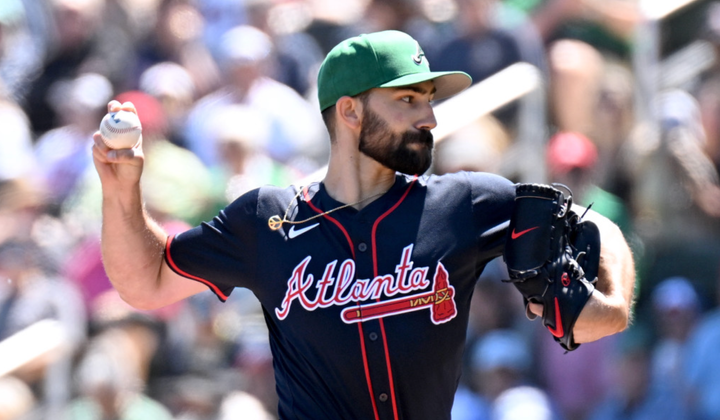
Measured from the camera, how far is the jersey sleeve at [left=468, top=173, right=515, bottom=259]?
124 inches

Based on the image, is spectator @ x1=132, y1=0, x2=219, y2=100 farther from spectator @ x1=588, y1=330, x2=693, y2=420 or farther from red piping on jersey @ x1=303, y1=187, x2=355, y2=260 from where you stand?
red piping on jersey @ x1=303, y1=187, x2=355, y2=260

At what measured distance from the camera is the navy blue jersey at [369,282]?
10.1 ft

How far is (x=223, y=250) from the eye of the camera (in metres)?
3.27

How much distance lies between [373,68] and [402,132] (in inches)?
8.5

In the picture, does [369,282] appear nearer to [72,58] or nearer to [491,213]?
[491,213]

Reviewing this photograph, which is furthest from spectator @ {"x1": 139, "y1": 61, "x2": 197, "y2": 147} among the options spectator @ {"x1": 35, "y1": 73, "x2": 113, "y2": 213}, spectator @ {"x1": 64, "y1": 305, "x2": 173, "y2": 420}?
spectator @ {"x1": 64, "y1": 305, "x2": 173, "y2": 420}

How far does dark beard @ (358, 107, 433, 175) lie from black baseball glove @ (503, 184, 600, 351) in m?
0.30

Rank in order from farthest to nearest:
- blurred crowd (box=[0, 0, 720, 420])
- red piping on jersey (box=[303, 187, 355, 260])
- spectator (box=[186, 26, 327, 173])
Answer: spectator (box=[186, 26, 327, 173]) < blurred crowd (box=[0, 0, 720, 420]) < red piping on jersey (box=[303, 187, 355, 260])

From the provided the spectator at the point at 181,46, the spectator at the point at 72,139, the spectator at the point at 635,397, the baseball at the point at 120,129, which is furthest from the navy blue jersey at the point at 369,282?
the spectator at the point at 181,46

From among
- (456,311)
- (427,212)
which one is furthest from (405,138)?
(456,311)

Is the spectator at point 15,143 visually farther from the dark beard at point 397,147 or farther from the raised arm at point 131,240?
the dark beard at point 397,147

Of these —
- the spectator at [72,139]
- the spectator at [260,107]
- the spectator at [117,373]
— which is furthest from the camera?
the spectator at [72,139]

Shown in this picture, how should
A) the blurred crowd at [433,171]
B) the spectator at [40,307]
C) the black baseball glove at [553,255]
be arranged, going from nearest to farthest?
the black baseball glove at [553,255], the blurred crowd at [433,171], the spectator at [40,307]

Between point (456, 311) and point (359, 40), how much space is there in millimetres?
886
